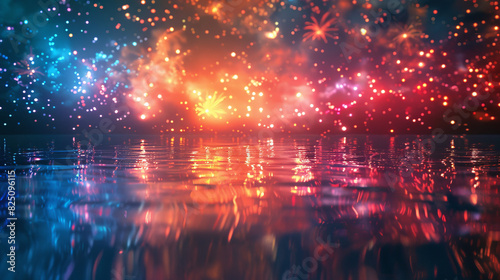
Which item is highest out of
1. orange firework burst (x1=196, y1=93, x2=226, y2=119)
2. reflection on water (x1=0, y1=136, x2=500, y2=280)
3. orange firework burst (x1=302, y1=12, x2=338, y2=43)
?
orange firework burst (x1=302, y1=12, x2=338, y2=43)

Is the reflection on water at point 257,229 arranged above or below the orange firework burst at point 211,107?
below

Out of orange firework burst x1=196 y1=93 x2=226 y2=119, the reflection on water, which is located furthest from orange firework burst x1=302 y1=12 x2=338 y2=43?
the reflection on water

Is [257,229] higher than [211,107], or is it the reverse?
[211,107]

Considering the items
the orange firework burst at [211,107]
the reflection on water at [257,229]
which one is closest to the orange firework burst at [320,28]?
the orange firework burst at [211,107]

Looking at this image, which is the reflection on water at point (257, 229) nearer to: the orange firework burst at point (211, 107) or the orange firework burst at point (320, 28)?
the orange firework burst at point (320, 28)

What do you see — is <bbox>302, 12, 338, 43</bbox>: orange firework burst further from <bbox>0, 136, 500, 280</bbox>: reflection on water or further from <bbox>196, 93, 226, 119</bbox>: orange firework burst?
<bbox>0, 136, 500, 280</bbox>: reflection on water

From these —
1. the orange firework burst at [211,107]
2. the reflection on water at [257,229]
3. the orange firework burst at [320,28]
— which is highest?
the orange firework burst at [320,28]

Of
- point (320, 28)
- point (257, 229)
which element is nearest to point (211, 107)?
point (320, 28)

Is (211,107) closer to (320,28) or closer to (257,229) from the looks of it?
(320,28)
